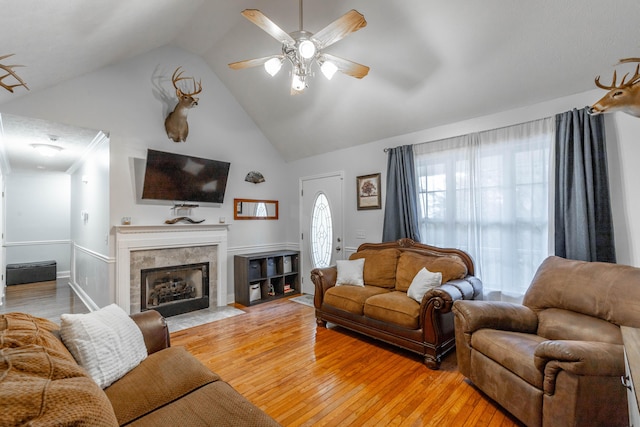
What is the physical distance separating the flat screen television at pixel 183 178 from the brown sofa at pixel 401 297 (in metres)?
2.11

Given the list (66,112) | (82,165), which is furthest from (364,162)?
(82,165)

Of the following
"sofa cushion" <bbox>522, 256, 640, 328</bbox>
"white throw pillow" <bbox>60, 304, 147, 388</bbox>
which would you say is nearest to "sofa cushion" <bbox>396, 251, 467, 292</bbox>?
"sofa cushion" <bbox>522, 256, 640, 328</bbox>

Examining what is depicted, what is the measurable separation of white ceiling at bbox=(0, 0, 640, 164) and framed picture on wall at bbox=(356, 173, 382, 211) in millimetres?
635

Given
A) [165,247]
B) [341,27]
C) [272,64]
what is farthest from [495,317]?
[165,247]

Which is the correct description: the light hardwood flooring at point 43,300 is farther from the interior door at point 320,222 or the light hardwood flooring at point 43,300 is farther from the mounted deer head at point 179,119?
the interior door at point 320,222

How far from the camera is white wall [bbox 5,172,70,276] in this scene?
6531 mm

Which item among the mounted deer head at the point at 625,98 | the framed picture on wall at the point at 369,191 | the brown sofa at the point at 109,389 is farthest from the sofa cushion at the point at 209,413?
the framed picture on wall at the point at 369,191

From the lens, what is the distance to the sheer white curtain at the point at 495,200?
9.64 ft

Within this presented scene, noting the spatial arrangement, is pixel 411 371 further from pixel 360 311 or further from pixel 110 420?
pixel 110 420

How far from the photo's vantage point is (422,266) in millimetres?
3398

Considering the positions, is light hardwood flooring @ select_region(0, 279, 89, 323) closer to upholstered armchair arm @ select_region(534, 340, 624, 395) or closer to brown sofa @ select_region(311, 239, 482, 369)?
brown sofa @ select_region(311, 239, 482, 369)

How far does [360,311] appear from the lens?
324 centimetres

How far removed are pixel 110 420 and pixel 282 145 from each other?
490cm

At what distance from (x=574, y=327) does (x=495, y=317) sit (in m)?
0.50
